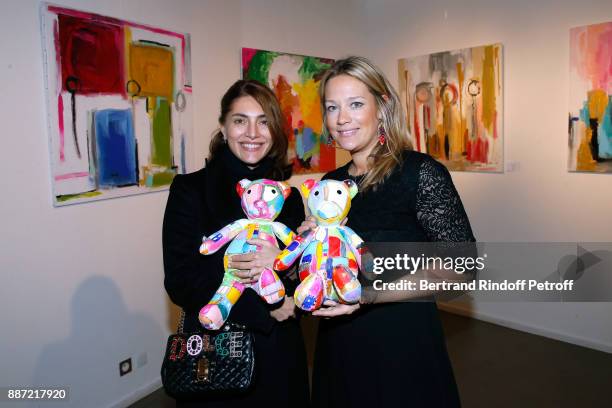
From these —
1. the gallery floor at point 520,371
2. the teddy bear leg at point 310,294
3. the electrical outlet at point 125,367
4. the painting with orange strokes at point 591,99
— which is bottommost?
the gallery floor at point 520,371

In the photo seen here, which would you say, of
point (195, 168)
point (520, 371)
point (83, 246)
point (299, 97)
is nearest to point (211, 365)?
point (83, 246)

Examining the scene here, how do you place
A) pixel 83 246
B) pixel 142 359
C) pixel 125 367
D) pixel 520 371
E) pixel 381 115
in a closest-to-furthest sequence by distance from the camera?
pixel 381 115 < pixel 83 246 < pixel 125 367 < pixel 142 359 < pixel 520 371

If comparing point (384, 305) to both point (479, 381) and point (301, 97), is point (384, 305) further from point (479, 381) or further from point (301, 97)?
point (301, 97)

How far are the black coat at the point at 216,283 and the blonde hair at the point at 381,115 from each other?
47 cm

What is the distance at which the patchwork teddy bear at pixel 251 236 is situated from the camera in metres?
1.42

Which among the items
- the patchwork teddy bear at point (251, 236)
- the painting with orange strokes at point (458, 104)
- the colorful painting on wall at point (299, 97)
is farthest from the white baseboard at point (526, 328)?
the patchwork teddy bear at point (251, 236)

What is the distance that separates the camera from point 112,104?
100 inches

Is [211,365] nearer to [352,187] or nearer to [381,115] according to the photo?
[352,187]

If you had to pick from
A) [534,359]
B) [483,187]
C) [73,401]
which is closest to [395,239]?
[73,401]

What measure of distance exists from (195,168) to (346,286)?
2112mm

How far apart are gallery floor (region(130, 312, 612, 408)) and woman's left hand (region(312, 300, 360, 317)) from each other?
1.86 m

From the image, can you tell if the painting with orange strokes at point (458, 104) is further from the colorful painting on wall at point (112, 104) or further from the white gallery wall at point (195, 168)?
the colorful painting on wall at point (112, 104)

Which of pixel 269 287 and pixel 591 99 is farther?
pixel 591 99

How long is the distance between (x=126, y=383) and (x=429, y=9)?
3.87 meters
